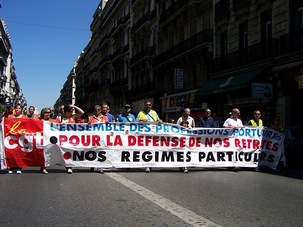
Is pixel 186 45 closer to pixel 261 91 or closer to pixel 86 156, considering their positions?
pixel 261 91

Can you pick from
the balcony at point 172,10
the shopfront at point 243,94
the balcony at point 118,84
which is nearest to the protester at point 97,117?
the shopfront at point 243,94

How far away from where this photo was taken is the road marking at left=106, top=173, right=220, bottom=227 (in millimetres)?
5615

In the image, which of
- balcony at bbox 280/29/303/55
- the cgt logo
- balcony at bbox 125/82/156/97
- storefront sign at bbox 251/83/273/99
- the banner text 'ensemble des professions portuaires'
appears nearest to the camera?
the banner text 'ensemble des professions portuaires'

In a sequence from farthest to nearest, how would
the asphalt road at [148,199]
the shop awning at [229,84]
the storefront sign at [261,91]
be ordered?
1. the shop awning at [229,84]
2. the storefront sign at [261,91]
3. the asphalt road at [148,199]

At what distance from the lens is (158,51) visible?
42.2 meters

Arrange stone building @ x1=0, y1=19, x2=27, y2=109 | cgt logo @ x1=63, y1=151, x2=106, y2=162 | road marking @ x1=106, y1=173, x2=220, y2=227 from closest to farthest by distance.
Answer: road marking @ x1=106, y1=173, x2=220, y2=227 < cgt logo @ x1=63, y1=151, x2=106, y2=162 < stone building @ x1=0, y1=19, x2=27, y2=109

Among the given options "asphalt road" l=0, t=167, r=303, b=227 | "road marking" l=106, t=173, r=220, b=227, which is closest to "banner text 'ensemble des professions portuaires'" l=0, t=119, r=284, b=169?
"asphalt road" l=0, t=167, r=303, b=227

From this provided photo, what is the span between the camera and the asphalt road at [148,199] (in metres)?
5.72

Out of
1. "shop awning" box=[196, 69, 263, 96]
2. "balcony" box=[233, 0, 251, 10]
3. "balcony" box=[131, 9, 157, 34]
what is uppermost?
"balcony" box=[131, 9, 157, 34]

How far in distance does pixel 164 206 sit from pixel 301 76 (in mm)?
14598

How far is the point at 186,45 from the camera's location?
33594mm

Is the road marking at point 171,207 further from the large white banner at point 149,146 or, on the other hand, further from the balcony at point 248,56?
the balcony at point 248,56

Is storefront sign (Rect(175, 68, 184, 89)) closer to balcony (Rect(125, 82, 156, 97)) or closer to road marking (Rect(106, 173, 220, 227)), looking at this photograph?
balcony (Rect(125, 82, 156, 97))

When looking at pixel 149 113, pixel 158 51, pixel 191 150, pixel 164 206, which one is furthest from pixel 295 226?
pixel 158 51
